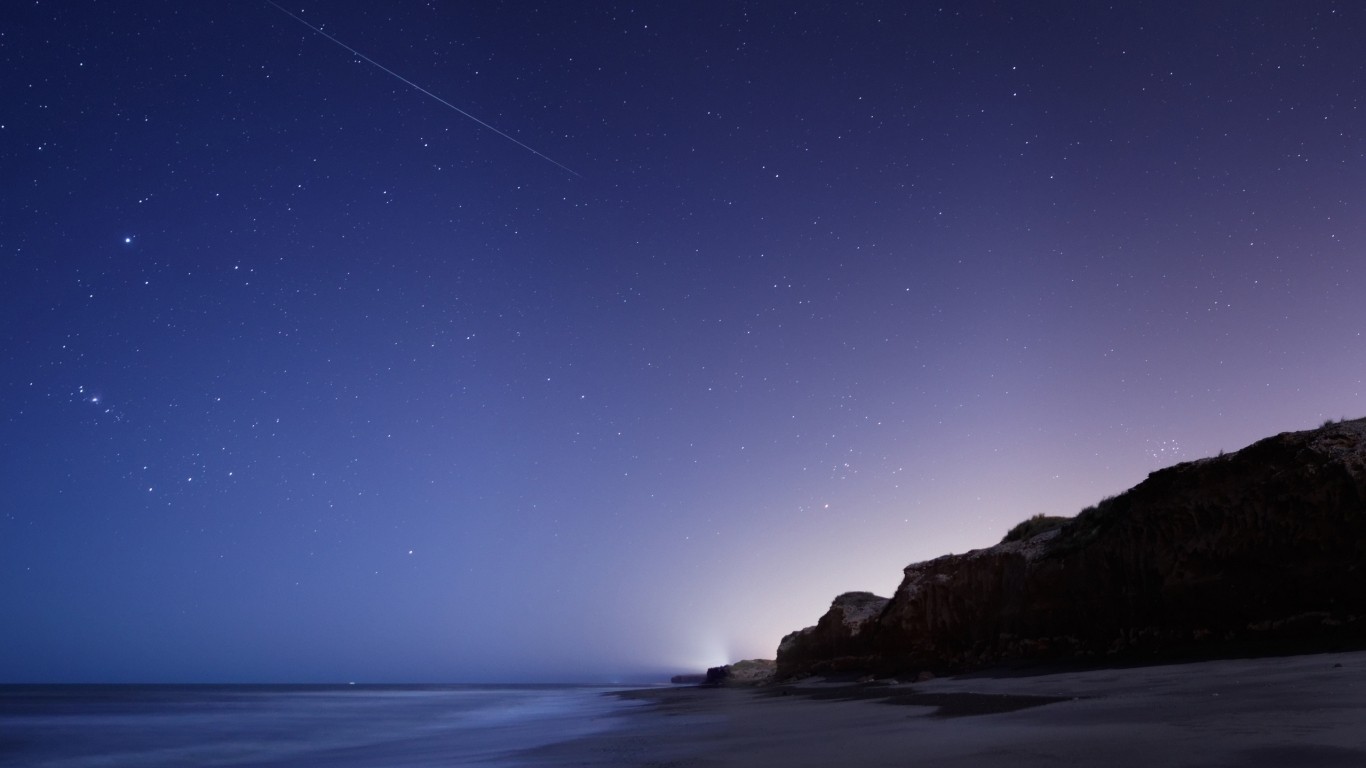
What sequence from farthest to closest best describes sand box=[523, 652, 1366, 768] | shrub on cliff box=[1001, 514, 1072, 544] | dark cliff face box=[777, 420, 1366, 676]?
shrub on cliff box=[1001, 514, 1072, 544], dark cliff face box=[777, 420, 1366, 676], sand box=[523, 652, 1366, 768]

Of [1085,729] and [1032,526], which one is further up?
[1032,526]

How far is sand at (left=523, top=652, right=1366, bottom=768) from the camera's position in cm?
448

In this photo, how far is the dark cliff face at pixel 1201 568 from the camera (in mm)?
12000

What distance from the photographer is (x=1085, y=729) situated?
594cm

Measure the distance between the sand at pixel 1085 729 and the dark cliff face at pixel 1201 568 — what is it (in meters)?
2.68

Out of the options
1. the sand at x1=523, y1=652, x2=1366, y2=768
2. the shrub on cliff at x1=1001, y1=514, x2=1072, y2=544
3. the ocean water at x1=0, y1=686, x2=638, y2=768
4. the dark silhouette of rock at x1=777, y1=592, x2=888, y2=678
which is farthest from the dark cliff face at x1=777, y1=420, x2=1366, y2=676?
the ocean water at x1=0, y1=686, x2=638, y2=768

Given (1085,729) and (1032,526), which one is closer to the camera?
(1085,729)

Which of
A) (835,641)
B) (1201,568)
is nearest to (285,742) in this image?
(1201,568)

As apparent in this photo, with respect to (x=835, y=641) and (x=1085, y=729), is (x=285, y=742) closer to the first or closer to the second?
(x=1085, y=729)

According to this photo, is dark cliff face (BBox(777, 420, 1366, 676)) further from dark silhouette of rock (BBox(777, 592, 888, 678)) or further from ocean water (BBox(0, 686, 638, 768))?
ocean water (BBox(0, 686, 638, 768))

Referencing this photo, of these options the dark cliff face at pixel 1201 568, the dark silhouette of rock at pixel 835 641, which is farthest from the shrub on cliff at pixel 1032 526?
the dark silhouette of rock at pixel 835 641

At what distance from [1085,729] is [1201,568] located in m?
10.8

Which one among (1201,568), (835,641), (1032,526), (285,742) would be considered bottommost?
(285,742)

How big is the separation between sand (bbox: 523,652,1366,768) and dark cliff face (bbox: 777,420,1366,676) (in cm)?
268
